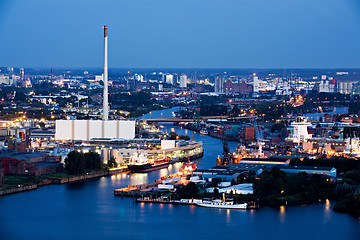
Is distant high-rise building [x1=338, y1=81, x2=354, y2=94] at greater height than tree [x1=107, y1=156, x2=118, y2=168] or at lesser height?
greater

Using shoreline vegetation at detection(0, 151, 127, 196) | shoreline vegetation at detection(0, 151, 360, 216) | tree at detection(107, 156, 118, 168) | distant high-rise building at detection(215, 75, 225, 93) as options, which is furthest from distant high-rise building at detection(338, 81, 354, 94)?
shoreline vegetation at detection(0, 151, 360, 216)

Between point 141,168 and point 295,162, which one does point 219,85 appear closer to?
point 141,168

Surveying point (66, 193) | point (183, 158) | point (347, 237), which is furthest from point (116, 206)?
point (183, 158)

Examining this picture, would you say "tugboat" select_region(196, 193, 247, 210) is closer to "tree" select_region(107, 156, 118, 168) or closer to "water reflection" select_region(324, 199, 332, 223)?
"water reflection" select_region(324, 199, 332, 223)

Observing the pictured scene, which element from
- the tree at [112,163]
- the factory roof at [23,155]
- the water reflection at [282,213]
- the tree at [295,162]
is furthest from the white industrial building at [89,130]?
the water reflection at [282,213]

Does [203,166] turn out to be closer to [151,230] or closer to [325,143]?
[325,143]

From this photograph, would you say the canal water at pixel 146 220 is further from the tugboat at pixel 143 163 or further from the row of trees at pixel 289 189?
the tugboat at pixel 143 163
